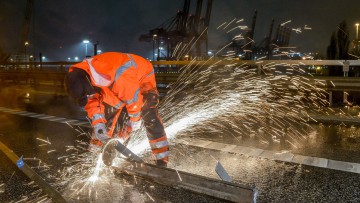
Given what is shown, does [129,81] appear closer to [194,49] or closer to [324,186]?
[324,186]

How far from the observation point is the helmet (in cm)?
345

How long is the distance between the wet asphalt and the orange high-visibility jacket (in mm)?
779

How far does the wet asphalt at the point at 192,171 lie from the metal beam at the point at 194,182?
71mm

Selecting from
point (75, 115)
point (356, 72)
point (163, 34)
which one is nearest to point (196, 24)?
point (163, 34)

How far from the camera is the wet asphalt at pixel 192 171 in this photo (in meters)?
3.38

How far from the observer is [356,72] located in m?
17.8

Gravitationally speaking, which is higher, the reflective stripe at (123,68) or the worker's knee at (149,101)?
the reflective stripe at (123,68)

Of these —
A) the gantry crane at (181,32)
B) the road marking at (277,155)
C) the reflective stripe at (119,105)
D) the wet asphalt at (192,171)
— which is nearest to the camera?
the wet asphalt at (192,171)

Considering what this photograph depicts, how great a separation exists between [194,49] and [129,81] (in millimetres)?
42967

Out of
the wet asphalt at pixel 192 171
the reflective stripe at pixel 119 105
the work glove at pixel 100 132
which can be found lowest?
the wet asphalt at pixel 192 171

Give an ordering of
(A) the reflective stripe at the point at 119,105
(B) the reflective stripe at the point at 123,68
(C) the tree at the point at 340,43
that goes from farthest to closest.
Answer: (C) the tree at the point at 340,43
(A) the reflective stripe at the point at 119,105
(B) the reflective stripe at the point at 123,68

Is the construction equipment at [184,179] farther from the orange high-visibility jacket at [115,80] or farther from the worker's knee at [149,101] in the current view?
the worker's knee at [149,101]

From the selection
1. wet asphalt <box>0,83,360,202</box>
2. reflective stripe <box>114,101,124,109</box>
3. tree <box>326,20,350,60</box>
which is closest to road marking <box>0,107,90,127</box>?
wet asphalt <box>0,83,360,202</box>

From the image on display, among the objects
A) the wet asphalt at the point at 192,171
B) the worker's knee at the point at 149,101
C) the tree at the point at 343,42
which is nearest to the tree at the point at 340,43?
the tree at the point at 343,42
